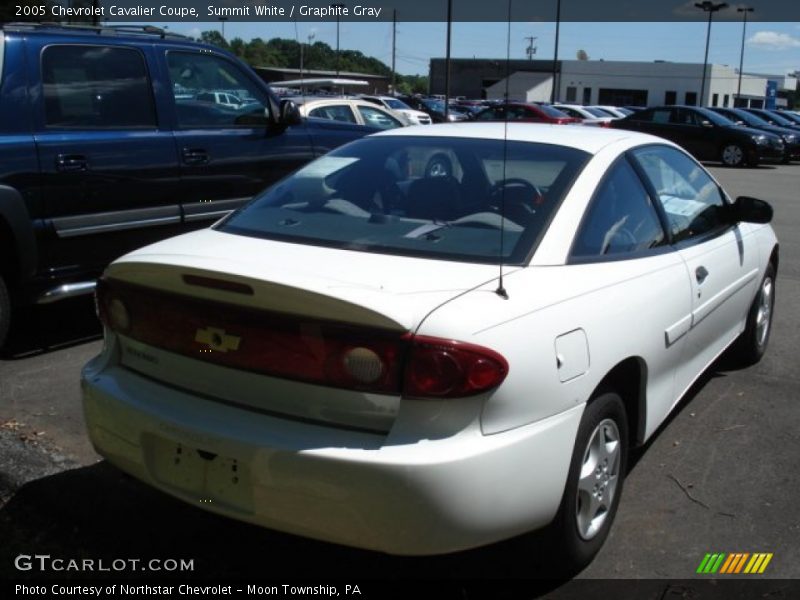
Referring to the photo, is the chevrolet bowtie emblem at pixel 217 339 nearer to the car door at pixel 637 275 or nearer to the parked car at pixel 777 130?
the car door at pixel 637 275

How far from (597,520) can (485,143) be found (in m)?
1.67

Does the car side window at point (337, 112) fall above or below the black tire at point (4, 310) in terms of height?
above

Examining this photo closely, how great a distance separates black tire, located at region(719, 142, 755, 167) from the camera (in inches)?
885

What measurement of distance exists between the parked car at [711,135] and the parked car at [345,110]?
11.6 metres

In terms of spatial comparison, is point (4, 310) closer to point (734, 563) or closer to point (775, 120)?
point (734, 563)

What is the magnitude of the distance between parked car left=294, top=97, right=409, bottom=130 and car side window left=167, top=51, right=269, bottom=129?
16.4ft

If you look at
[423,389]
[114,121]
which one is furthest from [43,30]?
[423,389]

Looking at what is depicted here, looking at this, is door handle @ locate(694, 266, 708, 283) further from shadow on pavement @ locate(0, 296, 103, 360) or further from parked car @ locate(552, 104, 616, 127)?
parked car @ locate(552, 104, 616, 127)

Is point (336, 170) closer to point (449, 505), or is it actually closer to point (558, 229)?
point (558, 229)

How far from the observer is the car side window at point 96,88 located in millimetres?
5180

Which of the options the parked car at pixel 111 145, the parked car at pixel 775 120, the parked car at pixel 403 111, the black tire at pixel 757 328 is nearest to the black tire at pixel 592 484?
the black tire at pixel 757 328

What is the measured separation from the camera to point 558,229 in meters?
2.99

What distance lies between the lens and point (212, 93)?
6230 mm

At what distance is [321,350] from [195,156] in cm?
384
